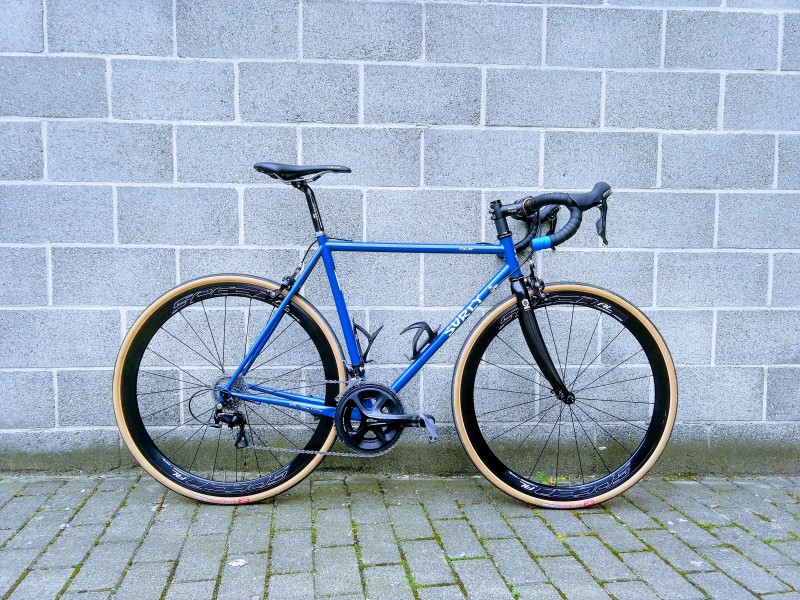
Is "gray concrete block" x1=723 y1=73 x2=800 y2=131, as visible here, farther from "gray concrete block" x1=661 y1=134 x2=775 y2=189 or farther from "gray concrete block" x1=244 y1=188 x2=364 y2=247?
"gray concrete block" x1=244 y1=188 x2=364 y2=247

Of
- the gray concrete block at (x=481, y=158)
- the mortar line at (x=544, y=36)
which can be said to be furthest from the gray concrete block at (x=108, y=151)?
the mortar line at (x=544, y=36)

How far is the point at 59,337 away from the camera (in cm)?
320

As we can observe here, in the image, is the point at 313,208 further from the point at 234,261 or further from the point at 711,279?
the point at 711,279

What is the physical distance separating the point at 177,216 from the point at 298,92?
81 cm

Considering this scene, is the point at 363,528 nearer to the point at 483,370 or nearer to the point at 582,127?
the point at 483,370

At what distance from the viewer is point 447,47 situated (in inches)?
124

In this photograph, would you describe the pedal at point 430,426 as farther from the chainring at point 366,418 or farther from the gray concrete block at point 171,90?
the gray concrete block at point 171,90

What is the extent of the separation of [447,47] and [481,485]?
2.07 meters

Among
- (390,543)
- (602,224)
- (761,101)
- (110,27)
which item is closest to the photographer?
(390,543)

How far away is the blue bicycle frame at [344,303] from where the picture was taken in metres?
2.89

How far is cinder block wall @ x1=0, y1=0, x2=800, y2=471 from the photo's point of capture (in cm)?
310

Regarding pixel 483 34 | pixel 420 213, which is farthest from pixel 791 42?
pixel 420 213

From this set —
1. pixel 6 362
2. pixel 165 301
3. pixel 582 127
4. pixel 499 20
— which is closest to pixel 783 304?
pixel 582 127

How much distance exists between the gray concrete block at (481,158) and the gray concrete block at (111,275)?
1327 millimetres
